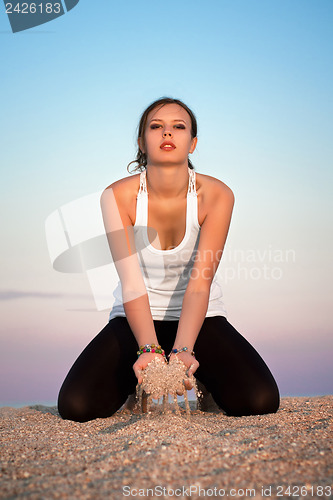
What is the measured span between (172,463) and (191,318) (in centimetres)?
159

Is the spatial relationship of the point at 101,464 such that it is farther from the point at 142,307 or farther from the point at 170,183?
the point at 170,183

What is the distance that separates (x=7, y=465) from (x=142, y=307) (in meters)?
1.63

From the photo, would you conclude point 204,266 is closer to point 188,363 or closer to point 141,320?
point 141,320

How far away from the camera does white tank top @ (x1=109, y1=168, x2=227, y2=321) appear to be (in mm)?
3666

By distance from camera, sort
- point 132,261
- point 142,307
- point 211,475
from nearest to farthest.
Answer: point 211,475 < point 142,307 < point 132,261

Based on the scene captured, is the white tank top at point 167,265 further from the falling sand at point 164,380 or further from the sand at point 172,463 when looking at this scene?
the sand at point 172,463

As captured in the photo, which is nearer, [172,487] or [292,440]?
[172,487]

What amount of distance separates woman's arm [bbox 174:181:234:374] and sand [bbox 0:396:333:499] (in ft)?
2.29

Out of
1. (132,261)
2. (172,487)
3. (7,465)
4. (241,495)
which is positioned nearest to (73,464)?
(7,465)

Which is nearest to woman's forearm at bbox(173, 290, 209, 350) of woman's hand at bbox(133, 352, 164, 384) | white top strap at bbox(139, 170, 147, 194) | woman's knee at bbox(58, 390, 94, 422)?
woman's hand at bbox(133, 352, 164, 384)

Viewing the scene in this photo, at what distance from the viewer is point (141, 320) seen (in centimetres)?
324

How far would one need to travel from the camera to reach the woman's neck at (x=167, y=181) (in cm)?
365

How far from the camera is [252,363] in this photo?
11.2 feet

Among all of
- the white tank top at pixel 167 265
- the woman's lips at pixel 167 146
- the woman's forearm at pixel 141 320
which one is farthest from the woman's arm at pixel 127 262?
the woman's lips at pixel 167 146
